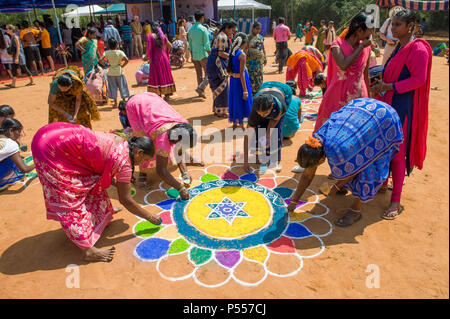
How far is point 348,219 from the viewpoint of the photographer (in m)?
2.99

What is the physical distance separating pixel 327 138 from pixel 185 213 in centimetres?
159

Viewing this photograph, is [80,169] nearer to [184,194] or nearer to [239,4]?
[184,194]

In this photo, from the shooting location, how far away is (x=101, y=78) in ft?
23.4

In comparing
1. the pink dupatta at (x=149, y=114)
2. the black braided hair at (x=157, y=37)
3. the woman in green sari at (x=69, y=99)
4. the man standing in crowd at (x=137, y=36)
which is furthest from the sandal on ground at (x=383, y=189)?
the man standing in crowd at (x=137, y=36)

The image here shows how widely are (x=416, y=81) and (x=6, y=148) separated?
14.2ft

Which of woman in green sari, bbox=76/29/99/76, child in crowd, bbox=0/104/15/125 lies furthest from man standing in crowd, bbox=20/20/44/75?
child in crowd, bbox=0/104/15/125

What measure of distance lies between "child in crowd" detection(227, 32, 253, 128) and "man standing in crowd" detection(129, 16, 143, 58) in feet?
34.9

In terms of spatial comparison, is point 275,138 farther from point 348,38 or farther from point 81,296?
point 81,296

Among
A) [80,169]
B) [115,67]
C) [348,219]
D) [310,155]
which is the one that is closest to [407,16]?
[310,155]

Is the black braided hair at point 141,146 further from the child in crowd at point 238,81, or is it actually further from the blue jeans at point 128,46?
the blue jeans at point 128,46

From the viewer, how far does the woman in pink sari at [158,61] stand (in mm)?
6461

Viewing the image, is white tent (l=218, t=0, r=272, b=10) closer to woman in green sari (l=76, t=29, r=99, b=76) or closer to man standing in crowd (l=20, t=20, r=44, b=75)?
man standing in crowd (l=20, t=20, r=44, b=75)

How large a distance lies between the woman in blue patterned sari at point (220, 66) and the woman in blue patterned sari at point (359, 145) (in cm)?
336

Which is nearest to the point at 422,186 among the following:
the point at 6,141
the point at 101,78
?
the point at 6,141
